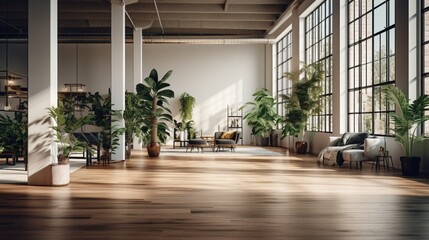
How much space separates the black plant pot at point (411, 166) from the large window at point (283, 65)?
9525 mm

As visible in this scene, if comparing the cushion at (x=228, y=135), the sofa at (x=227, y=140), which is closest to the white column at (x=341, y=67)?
the sofa at (x=227, y=140)

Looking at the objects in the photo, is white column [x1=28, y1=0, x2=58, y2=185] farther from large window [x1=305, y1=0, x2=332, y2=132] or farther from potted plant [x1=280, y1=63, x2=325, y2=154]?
large window [x1=305, y1=0, x2=332, y2=132]

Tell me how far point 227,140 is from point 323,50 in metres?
4.26

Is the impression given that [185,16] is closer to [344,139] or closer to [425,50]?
[344,139]

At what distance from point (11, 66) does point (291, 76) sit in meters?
12.2

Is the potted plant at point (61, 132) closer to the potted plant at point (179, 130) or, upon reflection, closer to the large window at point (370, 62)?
the large window at point (370, 62)

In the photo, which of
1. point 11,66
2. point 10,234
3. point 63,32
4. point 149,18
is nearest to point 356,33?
point 149,18

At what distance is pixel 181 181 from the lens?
7.59 m

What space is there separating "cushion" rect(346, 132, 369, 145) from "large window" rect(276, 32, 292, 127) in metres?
7.33

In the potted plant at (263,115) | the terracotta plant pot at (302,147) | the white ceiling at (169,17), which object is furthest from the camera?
the potted plant at (263,115)

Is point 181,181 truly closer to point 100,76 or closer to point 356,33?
point 356,33

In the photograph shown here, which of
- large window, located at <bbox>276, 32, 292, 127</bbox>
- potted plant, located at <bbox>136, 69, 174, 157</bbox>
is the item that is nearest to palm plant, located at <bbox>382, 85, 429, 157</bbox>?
potted plant, located at <bbox>136, 69, 174, 157</bbox>

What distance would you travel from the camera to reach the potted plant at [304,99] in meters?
13.7

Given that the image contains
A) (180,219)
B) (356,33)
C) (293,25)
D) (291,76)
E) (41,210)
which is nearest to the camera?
(180,219)
